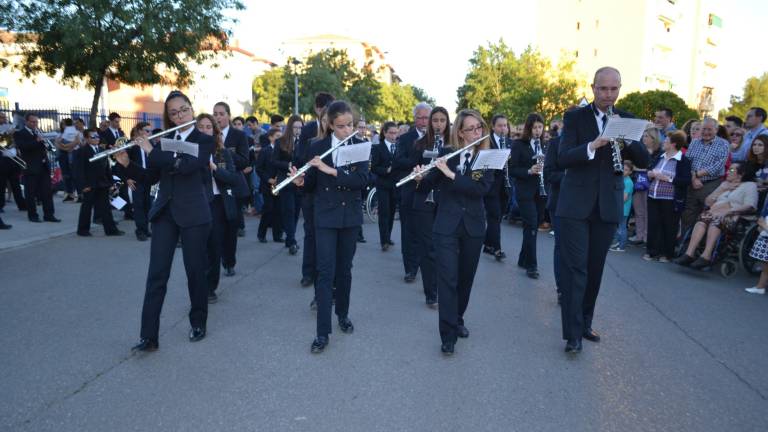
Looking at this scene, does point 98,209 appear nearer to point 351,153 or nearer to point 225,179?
point 225,179

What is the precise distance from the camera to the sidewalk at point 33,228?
9.36 meters

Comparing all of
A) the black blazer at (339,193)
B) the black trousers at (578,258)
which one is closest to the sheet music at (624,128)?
the black trousers at (578,258)

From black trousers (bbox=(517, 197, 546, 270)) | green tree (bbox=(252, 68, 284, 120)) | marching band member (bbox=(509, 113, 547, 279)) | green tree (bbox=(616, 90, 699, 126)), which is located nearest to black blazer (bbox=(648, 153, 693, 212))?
marching band member (bbox=(509, 113, 547, 279))

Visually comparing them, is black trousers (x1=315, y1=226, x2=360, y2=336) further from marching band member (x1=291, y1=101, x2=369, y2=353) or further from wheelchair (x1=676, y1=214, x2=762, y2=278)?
wheelchair (x1=676, y1=214, x2=762, y2=278)

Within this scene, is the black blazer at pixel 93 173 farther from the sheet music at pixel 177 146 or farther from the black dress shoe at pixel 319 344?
the black dress shoe at pixel 319 344

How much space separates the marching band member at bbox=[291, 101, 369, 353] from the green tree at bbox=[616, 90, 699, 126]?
2454cm

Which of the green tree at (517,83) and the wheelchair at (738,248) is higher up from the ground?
the green tree at (517,83)

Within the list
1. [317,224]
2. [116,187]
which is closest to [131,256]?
[116,187]

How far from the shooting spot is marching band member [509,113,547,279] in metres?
7.87

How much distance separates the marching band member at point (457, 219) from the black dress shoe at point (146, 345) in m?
2.36

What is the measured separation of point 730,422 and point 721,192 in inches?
238

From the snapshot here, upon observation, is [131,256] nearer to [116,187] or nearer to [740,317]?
[116,187]

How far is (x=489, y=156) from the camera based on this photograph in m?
4.57

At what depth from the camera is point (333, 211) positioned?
195 inches
